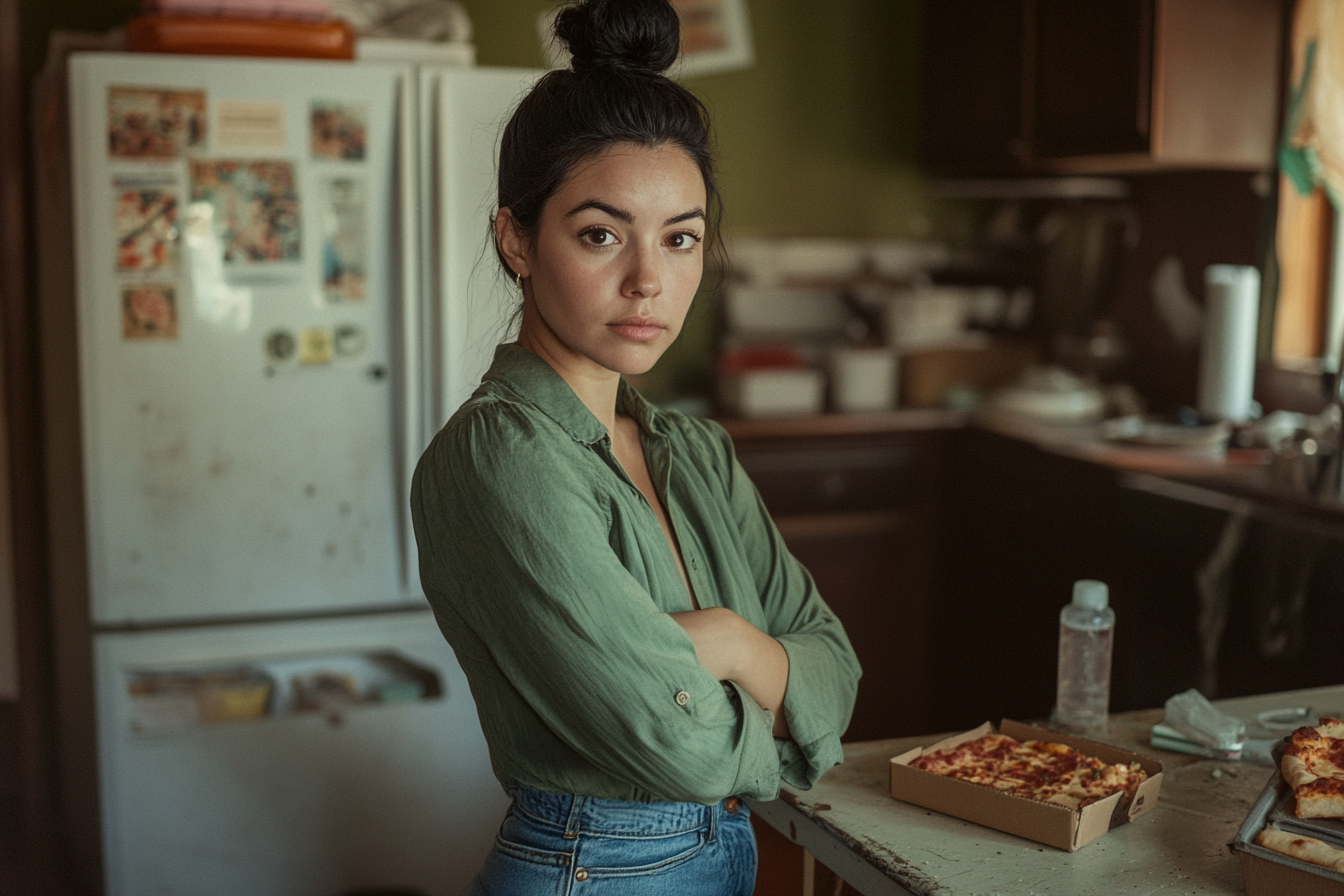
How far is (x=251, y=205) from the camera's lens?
2408 mm

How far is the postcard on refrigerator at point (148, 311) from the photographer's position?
2369mm

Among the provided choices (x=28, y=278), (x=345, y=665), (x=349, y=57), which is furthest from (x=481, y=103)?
(x=28, y=278)

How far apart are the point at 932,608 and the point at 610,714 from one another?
8.78 ft

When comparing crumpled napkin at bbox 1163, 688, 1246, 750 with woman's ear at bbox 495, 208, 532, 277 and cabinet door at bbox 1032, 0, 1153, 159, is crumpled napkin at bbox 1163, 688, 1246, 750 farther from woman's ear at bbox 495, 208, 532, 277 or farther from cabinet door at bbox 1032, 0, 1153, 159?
cabinet door at bbox 1032, 0, 1153, 159

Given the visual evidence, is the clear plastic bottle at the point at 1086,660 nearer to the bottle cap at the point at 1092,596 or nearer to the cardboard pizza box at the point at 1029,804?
the bottle cap at the point at 1092,596

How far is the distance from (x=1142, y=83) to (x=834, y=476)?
1.22 m

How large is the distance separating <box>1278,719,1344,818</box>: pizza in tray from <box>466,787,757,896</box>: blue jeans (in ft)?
1.65

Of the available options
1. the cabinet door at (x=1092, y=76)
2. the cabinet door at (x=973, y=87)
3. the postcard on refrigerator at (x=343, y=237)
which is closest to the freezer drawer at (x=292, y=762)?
the postcard on refrigerator at (x=343, y=237)

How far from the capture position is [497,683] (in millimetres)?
1089

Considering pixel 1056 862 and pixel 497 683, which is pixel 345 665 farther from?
pixel 1056 862

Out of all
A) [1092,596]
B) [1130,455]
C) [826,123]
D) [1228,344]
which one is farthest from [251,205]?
[1228,344]

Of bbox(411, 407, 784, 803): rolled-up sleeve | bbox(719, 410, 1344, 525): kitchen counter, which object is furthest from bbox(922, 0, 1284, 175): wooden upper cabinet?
bbox(411, 407, 784, 803): rolled-up sleeve

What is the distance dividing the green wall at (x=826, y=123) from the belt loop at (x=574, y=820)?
2880 mm

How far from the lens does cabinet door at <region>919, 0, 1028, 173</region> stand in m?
3.43
